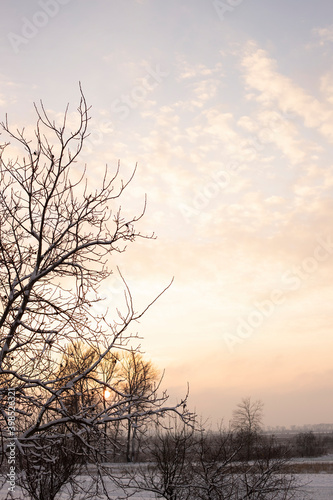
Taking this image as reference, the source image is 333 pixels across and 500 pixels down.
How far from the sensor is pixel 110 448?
4.06 m

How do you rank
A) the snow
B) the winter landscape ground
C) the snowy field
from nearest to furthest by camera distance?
the winter landscape ground
the snowy field
the snow

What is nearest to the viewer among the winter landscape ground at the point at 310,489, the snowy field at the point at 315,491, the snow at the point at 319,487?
the winter landscape ground at the point at 310,489

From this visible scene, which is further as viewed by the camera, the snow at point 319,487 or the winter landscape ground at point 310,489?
the snow at point 319,487

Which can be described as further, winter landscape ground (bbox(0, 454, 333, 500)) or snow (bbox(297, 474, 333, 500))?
snow (bbox(297, 474, 333, 500))

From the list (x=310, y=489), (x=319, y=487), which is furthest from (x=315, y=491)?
(x=319, y=487)

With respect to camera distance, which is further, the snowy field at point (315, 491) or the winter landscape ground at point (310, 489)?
the snowy field at point (315, 491)

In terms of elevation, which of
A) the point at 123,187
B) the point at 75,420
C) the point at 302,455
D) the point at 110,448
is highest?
the point at 123,187

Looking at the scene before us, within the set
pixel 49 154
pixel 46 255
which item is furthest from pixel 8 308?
pixel 49 154

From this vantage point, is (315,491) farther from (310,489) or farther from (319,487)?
(319,487)

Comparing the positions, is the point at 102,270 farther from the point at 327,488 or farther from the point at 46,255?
the point at 327,488

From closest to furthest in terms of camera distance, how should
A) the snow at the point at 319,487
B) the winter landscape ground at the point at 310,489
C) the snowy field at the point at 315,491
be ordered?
the winter landscape ground at the point at 310,489
the snowy field at the point at 315,491
the snow at the point at 319,487

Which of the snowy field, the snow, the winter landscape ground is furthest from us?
the snow

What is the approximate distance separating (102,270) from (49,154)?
1249 mm

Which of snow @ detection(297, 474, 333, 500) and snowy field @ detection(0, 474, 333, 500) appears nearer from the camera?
snowy field @ detection(0, 474, 333, 500)
